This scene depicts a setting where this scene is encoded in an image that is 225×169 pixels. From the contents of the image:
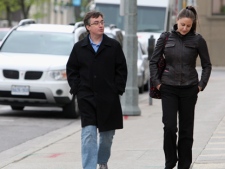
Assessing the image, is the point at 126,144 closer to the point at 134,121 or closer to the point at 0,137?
the point at 0,137

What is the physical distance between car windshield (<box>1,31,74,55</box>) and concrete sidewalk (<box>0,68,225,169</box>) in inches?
73.9

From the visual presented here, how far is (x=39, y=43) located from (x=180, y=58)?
9446 mm

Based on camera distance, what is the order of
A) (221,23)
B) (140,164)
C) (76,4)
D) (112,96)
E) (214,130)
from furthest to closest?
(76,4), (221,23), (214,130), (140,164), (112,96)

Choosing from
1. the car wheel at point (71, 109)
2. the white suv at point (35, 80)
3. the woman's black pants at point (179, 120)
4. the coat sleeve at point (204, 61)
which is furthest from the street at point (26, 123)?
the coat sleeve at point (204, 61)

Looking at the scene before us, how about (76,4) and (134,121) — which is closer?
(134,121)

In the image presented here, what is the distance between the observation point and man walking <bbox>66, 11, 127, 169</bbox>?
8.98 metres

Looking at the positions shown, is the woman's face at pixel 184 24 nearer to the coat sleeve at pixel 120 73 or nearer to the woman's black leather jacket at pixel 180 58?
the woman's black leather jacket at pixel 180 58

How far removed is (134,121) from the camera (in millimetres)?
16016

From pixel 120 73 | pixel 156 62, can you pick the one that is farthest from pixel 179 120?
pixel 120 73

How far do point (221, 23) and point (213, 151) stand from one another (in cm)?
3165

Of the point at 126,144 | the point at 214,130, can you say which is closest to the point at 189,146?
the point at 126,144

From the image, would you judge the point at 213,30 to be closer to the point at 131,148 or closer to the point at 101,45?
the point at 131,148

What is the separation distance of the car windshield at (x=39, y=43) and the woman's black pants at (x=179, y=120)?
28.8ft

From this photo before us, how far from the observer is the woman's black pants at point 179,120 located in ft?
29.9
